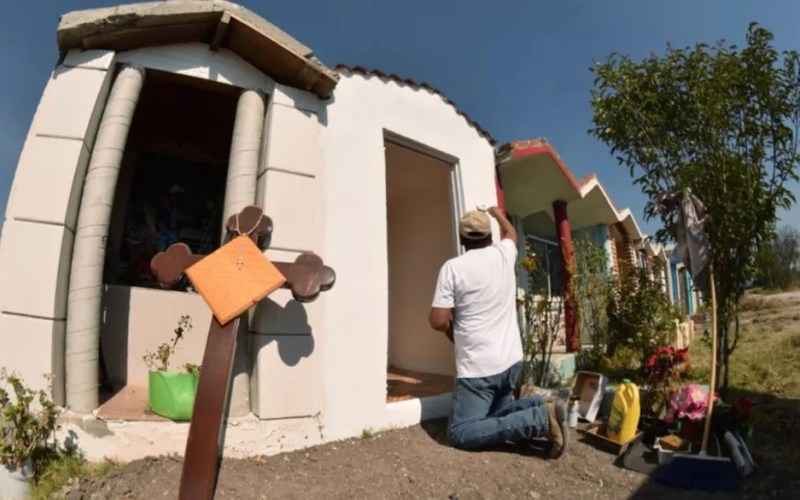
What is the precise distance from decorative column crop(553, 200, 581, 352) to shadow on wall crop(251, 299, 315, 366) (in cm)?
365

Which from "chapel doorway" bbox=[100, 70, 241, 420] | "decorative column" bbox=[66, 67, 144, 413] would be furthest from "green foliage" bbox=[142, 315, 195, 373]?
"decorative column" bbox=[66, 67, 144, 413]

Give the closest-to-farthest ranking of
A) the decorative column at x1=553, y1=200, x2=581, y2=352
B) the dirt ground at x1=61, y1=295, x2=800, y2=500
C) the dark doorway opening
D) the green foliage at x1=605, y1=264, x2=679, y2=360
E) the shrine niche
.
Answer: the dirt ground at x1=61, y1=295, x2=800, y2=500 → the shrine niche → the dark doorway opening → the decorative column at x1=553, y1=200, x2=581, y2=352 → the green foliage at x1=605, y1=264, x2=679, y2=360

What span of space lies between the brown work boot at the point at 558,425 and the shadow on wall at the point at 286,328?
1.75 metres

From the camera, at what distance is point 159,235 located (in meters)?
4.76

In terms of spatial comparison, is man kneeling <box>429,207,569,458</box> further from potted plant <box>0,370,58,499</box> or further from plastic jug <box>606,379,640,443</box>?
potted plant <box>0,370,58,499</box>

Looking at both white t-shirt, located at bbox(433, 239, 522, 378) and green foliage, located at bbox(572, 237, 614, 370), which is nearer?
white t-shirt, located at bbox(433, 239, 522, 378)

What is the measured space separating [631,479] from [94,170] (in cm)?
411

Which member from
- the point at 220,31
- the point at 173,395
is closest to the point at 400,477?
the point at 173,395

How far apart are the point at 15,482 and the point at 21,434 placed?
24 centimetres

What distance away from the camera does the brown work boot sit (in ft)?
10.4

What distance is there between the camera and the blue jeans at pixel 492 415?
3.17 m

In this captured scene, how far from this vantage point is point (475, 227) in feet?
11.5

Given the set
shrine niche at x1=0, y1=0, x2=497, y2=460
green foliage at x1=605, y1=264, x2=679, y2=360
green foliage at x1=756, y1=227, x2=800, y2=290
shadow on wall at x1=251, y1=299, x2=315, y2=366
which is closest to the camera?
shrine niche at x1=0, y1=0, x2=497, y2=460

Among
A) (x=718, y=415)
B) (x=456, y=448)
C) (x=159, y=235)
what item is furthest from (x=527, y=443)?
(x=159, y=235)
